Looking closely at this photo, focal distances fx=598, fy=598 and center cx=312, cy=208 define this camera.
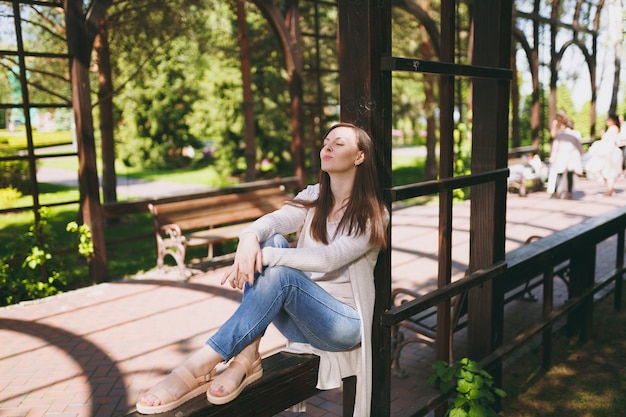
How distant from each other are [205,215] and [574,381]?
5293mm

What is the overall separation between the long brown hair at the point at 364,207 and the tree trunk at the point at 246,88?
11.2 metres

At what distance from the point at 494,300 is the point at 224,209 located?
5529 millimetres

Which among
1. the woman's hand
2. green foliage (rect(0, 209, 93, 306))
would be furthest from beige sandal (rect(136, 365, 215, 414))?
green foliage (rect(0, 209, 93, 306))

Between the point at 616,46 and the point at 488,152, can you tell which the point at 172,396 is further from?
the point at 616,46

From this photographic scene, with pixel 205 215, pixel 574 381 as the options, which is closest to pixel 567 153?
pixel 205 215

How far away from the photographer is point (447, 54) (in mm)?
2926

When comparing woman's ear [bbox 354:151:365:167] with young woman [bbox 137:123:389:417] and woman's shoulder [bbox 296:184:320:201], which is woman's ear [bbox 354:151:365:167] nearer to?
young woman [bbox 137:123:389:417]

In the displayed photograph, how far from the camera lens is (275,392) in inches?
91.9

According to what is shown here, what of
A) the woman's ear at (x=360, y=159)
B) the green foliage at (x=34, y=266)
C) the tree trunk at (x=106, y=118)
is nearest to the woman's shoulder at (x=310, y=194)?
the woman's ear at (x=360, y=159)

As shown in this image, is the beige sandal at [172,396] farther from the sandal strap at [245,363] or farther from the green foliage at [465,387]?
the green foliage at [465,387]

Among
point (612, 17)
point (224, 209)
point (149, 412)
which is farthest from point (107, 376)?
point (612, 17)

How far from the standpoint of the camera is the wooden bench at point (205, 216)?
7562 mm

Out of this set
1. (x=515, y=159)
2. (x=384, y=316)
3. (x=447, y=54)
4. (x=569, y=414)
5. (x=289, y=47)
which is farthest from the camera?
(x=515, y=159)

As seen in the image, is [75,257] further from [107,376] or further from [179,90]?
[179,90]
